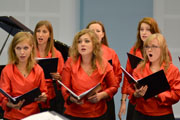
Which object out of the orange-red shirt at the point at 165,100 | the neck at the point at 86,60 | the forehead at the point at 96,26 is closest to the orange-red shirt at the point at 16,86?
the neck at the point at 86,60

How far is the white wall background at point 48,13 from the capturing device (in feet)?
17.2

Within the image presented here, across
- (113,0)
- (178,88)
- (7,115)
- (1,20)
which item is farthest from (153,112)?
(113,0)

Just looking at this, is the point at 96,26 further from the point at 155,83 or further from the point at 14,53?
the point at 155,83

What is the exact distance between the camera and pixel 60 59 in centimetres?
353

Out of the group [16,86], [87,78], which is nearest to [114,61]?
[87,78]

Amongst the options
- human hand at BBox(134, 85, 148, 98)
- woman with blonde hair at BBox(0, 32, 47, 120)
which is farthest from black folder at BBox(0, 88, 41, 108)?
human hand at BBox(134, 85, 148, 98)

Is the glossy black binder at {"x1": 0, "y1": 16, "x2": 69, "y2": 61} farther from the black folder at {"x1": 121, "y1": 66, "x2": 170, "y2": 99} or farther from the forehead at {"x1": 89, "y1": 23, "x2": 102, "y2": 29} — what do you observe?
the black folder at {"x1": 121, "y1": 66, "x2": 170, "y2": 99}

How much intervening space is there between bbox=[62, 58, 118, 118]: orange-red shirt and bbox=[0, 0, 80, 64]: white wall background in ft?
8.28

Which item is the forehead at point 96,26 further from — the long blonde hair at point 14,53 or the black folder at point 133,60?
the long blonde hair at point 14,53

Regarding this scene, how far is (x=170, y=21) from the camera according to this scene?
5387 mm

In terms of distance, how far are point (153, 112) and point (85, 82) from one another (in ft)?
2.00

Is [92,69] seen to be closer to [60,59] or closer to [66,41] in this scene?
[60,59]

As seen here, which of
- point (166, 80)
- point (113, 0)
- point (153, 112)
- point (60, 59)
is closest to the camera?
point (166, 80)

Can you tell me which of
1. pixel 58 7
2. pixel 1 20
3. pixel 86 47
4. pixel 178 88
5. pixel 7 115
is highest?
pixel 58 7
